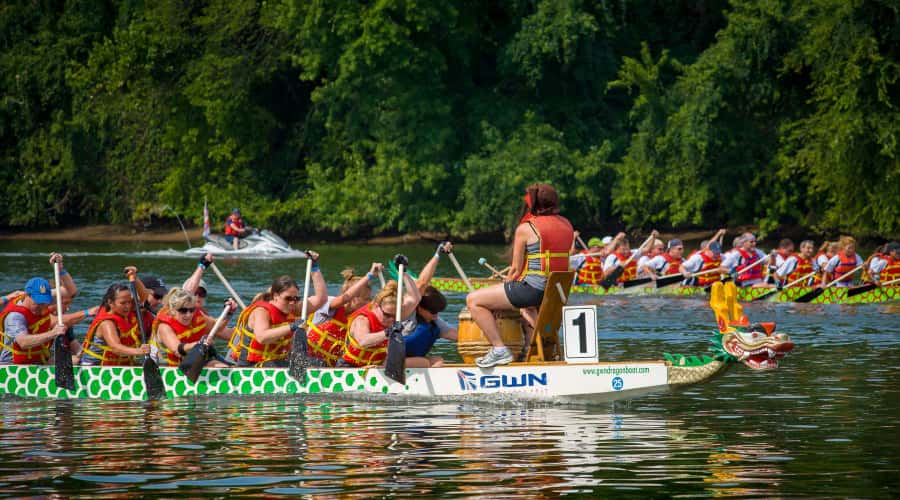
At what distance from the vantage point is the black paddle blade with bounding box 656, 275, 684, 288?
3102 centimetres

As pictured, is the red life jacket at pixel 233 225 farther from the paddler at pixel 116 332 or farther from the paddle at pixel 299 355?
the paddle at pixel 299 355

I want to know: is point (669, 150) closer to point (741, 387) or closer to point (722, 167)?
point (722, 167)

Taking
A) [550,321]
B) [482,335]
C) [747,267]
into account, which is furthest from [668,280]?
[550,321]

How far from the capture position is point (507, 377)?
15102mm

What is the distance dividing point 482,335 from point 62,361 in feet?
14.9

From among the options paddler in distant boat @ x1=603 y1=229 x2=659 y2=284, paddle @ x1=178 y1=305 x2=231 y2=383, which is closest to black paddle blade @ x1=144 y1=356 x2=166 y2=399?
paddle @ x1=178 y1=305 x2=231 y2=383

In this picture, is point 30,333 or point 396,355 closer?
point 396,355

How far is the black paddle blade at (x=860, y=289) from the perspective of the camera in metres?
27.8

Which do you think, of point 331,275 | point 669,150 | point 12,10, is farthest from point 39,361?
point 12,10

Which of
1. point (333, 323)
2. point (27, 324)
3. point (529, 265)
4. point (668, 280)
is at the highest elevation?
point (529, 265)

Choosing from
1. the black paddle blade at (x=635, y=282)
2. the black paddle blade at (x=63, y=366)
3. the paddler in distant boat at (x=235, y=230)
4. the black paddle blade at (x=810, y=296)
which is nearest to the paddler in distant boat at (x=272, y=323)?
the black paddle blade at (x=63, y=366)

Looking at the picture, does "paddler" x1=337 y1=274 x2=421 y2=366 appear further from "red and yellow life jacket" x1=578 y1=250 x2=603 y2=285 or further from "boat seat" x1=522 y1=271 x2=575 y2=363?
"red and yellow life jacket" x1=578 y1=250 x2=603 y2=285

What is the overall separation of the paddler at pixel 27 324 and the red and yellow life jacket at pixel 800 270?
53.6 feet

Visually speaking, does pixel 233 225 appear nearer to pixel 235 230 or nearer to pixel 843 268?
pixel 235 230
